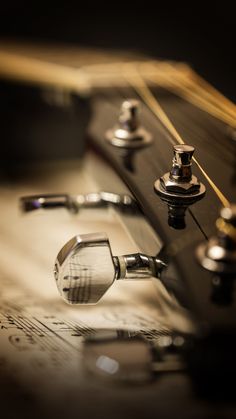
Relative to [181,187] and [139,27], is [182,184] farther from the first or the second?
[139,27]

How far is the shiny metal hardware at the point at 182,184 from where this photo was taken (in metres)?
0.72

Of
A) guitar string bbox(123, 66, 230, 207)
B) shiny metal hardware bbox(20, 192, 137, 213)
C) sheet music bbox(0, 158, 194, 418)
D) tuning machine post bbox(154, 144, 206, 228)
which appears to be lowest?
sheet music bbox(0, 158, 194, 418)

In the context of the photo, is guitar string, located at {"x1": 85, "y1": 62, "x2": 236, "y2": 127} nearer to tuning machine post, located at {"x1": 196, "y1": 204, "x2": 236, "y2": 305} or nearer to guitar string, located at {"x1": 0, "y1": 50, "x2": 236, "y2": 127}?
guitar string, located at {"x1": 0, "y1": 50, "x2": 236, "y2": 127}

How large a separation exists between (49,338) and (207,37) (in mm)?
1413

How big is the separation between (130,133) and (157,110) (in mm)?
143

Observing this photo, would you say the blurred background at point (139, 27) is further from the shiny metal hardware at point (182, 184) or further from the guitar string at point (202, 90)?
the shiny metal hardware at point (182, 184)

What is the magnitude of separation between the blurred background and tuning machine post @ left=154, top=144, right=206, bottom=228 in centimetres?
107

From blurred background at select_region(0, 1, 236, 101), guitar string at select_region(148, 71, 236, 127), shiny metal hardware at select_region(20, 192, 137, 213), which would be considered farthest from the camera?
blurred background at select_region(0, 1, 236, 101)

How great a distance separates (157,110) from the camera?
1.07 metres

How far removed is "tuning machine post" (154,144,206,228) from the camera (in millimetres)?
718

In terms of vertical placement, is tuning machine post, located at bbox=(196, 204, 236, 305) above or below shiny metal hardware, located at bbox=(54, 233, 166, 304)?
above

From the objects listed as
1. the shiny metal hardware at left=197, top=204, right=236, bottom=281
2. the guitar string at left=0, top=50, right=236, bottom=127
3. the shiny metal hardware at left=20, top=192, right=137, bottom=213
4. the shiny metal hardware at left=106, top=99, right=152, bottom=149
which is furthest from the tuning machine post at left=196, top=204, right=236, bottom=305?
the guitar string at left=0, top=50, right=236, bottom=127

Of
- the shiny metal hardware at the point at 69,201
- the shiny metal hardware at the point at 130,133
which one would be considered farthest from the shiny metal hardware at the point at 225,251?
the shiny metal hardware at the point at 130,133

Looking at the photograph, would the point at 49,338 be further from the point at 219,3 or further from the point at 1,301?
the point at 219,3
